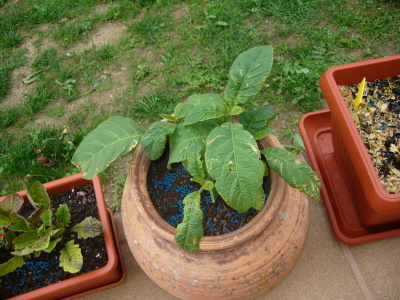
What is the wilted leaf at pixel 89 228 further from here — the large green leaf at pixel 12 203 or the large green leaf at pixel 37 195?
the large green leaf at pixel 12 203

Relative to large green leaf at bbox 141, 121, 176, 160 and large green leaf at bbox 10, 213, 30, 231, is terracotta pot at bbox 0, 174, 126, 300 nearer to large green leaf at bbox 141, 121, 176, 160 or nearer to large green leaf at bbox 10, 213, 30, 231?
large green leaf at bbox 10, 213, 30, 231

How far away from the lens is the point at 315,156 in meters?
2.09

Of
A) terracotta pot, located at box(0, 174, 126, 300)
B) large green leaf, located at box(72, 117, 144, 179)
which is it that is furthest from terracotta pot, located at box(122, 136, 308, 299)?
terracotta pot, located at box(0, 174, 126, 300)

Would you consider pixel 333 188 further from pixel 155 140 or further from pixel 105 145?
pixel 105 145

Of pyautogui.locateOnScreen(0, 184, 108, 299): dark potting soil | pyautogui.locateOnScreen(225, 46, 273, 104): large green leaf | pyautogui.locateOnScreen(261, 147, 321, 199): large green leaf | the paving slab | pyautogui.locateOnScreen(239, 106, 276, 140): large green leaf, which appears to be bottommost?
the paving slab

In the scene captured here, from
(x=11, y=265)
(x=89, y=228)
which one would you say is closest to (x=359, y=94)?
(x=89, y=228)

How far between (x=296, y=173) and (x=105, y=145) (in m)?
0.70

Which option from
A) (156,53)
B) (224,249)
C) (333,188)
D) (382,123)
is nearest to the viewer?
(224,249)

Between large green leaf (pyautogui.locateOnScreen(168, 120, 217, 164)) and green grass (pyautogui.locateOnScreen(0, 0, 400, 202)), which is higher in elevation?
large green leaf (pyautogui.locateOnScreen(168, 120, 217, 164))

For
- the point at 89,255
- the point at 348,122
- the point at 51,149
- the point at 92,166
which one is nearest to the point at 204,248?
the point at 92,166

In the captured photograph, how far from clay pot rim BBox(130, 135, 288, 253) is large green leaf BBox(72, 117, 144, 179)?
105 mm

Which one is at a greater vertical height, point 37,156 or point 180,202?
point 180,202

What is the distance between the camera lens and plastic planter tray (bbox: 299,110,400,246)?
1.86 metres

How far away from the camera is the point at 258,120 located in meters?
1.47
